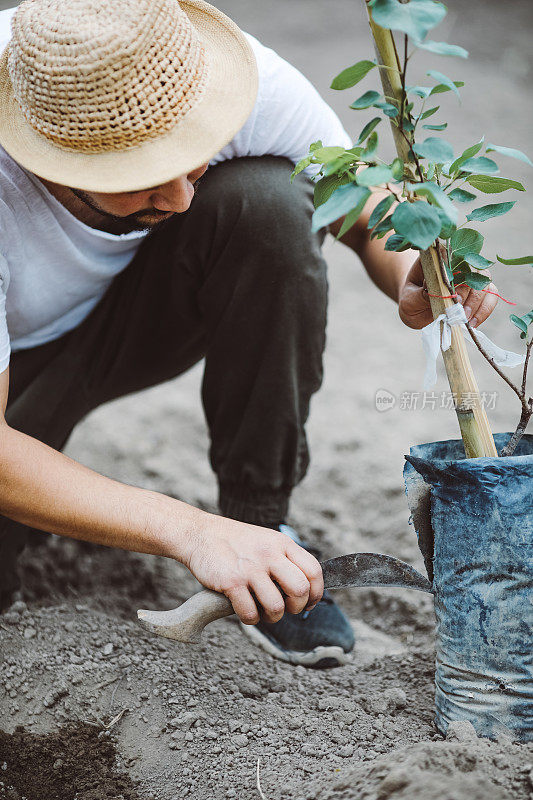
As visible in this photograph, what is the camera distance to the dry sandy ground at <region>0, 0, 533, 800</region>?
1.18 meters

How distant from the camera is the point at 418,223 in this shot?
38.5 inches

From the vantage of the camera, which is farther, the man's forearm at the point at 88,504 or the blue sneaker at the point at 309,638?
the blue sneaker at the point at 309,638

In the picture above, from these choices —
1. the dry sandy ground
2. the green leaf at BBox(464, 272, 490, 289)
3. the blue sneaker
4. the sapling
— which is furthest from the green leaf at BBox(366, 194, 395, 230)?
the blue sneaker

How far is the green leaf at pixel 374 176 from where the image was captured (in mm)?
911

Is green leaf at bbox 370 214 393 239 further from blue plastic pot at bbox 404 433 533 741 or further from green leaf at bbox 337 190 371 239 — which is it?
blue plastic pot at bbox 404 433 533 741

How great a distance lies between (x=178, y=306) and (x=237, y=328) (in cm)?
20

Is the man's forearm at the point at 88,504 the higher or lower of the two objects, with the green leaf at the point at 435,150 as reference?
lower

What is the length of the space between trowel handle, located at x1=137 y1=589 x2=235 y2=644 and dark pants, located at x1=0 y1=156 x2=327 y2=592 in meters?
0.56

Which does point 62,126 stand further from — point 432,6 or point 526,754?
point 526,754

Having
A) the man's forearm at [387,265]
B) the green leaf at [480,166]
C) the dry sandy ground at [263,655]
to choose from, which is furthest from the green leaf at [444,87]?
the dry sandy ground at [263,655]

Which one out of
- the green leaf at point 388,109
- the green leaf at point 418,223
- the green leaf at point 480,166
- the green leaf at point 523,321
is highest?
the green leaf at point 388,109

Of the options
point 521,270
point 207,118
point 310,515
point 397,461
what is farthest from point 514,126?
point 207,118

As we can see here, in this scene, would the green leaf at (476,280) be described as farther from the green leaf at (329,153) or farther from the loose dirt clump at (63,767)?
the loose dirt clump at (63,767)

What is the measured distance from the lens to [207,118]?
3.80ft
